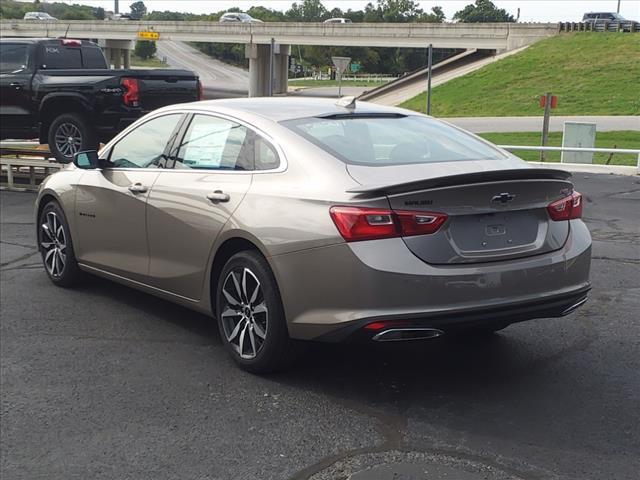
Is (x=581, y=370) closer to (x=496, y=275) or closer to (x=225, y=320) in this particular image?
(x=496, y=275)

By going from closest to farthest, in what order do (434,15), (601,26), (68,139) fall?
1. (68,139)
2. (601,26)
3. (434,15)

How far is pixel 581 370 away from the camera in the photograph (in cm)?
482

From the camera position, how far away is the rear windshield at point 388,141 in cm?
471

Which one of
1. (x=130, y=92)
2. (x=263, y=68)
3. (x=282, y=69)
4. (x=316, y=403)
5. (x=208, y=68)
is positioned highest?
(x=130, y=92)

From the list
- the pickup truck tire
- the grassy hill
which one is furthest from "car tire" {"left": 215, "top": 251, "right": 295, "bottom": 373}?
the grassy hill

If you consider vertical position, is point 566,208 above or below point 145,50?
above

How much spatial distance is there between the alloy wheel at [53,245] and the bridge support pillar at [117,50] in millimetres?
87004

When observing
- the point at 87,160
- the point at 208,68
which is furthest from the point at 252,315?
the point at 208,68

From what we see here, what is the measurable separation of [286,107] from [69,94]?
7881mm

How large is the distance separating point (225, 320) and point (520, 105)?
144 ft

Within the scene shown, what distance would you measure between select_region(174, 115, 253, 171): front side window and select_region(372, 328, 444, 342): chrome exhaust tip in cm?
145

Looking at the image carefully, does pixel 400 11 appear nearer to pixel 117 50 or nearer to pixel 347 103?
pixel 117 50

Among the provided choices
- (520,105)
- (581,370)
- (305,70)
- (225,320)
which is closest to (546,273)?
(581,370)

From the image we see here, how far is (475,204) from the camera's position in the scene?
420 centimetres
